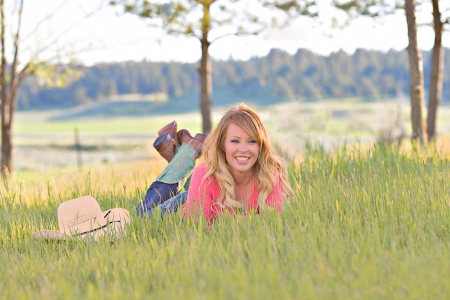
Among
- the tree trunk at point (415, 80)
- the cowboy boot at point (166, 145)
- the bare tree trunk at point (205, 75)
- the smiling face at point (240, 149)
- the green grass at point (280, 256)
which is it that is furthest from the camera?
the bare tree trunk at point (205, 75)

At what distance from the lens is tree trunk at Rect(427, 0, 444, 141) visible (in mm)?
9469

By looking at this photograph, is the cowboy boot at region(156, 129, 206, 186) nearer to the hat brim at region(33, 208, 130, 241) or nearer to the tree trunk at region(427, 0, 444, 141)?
the hat brim at region(33, 208, 130, 241)

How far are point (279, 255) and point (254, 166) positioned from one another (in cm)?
128

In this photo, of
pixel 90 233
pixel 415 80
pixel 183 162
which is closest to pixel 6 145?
pixel 183 162

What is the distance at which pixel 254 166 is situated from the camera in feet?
13.4

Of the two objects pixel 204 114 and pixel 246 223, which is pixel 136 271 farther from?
pixel 204 114

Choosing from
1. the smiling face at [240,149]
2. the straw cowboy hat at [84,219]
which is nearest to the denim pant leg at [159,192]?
the straw cowboy hat at [84,219]

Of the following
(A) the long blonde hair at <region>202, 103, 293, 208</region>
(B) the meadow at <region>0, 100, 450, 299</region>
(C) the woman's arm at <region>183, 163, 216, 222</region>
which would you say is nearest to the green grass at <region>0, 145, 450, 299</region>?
(B) the meadow at <region>0, 100, 450, 299</region>

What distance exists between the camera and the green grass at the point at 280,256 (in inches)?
93.6

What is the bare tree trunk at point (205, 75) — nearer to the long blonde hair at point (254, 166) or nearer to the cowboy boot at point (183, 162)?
the cowboy boot at point (183, 162)

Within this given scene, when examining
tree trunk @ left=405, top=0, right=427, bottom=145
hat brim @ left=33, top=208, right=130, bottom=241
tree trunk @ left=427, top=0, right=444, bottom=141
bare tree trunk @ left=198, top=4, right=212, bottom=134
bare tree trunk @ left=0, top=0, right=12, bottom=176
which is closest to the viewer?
hat brim @ left=33, top=208, right=130, bottom=241

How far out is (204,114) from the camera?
12227mm

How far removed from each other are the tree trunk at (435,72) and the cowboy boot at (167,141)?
5797 millimetres

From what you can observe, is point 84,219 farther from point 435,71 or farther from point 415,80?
point 435,71
